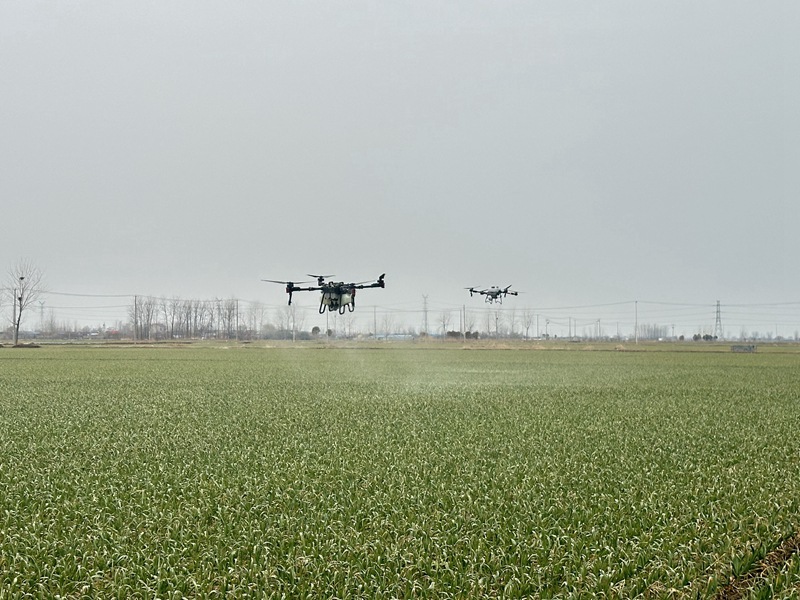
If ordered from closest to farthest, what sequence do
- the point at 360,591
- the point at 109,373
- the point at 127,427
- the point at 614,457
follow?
the point at 360,591, the point at 614,457, the point at 127,427, the point at 109,373

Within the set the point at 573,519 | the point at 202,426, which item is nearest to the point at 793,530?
the point at 573,519

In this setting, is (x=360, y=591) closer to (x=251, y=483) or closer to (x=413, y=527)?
(x=413, y=527)

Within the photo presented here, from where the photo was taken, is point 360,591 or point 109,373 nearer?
point 360,591

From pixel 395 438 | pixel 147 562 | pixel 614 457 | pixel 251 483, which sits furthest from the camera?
pixel 395 438

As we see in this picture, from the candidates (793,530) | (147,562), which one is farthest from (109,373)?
(793,530)

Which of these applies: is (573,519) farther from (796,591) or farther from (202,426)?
A: (202,426)

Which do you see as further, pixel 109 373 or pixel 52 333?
pixel 52 333
